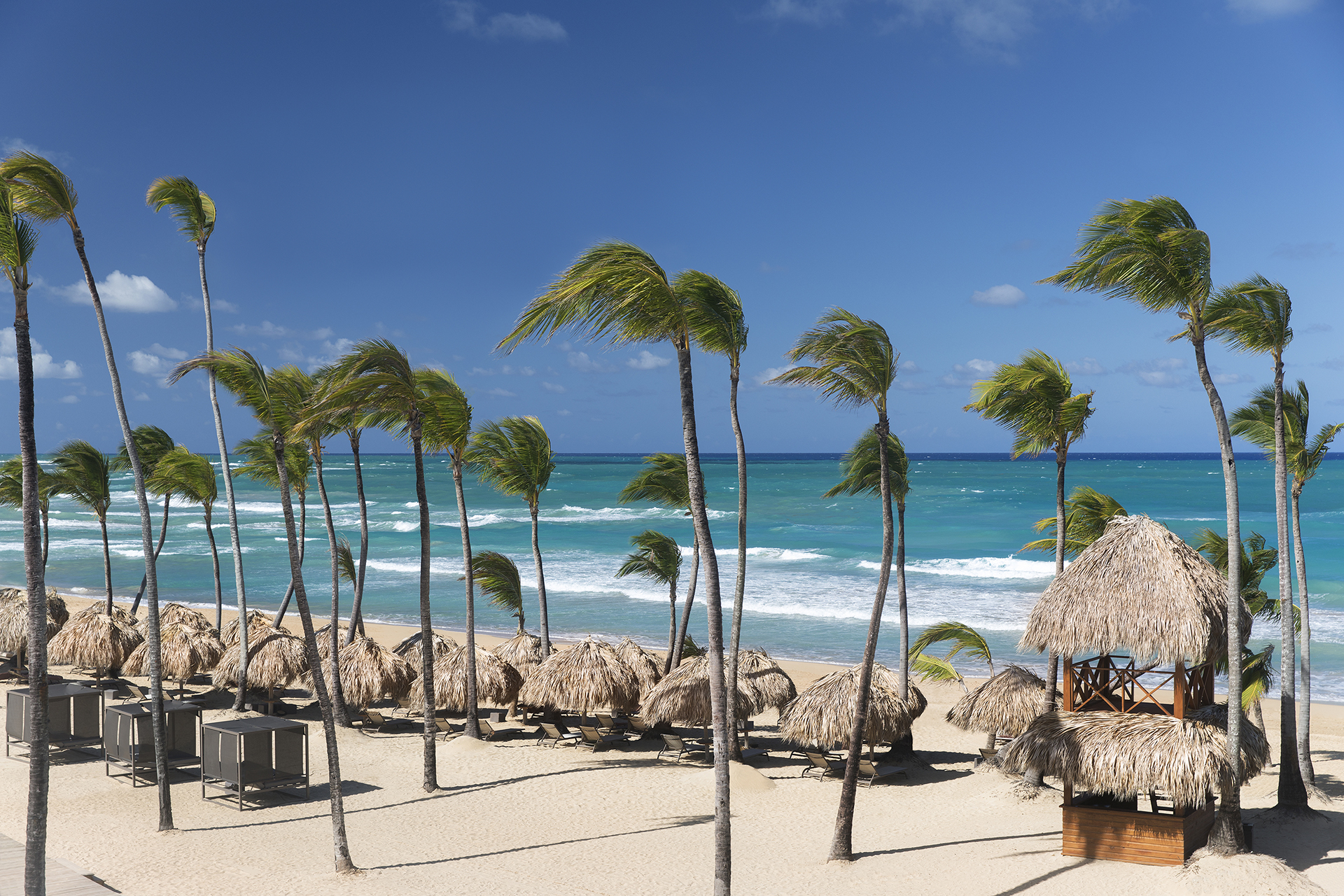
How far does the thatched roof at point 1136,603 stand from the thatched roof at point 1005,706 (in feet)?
12.2

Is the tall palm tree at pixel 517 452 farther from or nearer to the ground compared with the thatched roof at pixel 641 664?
farther from the ground

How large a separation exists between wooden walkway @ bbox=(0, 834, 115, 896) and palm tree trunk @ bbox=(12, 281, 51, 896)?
174 cm

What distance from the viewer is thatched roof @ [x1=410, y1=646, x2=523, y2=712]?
57.4ft

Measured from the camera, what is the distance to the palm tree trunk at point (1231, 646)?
10102 mm

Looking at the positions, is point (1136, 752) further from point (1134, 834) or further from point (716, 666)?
point (716, 666)

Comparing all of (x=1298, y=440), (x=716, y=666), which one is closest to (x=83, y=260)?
(x=716, y=666)

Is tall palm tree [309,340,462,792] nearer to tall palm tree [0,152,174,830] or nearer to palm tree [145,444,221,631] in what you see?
tall palm tree [0,152,174,830]

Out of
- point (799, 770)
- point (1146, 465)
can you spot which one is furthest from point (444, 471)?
point (799, 770)

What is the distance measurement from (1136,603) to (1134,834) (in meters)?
2.56

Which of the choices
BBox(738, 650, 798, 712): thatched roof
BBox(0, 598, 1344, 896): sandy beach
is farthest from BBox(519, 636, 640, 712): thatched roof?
BBox(738, 650, 798, 712): thatched roof

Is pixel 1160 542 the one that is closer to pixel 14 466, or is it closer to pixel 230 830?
pixel 230 830

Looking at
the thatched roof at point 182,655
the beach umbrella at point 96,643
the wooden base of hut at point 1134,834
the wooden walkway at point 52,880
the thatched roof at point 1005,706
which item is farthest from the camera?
the beach umbrella at point 96,643

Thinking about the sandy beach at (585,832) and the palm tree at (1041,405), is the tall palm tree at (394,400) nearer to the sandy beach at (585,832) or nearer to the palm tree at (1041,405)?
the sandy beach at (585,832)

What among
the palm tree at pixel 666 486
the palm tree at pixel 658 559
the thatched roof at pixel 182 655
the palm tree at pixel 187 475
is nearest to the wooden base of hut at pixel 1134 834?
the palm tree at pixel 666 486
